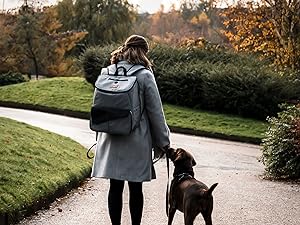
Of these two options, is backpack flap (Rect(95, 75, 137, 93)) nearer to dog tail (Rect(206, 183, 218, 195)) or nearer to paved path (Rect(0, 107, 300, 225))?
dog tail (Rect(206, 183, 218, 195))

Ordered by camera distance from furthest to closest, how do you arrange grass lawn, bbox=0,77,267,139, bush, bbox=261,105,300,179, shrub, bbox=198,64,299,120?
shrub, bbox=198,64,299,120, grass lawn, bbox=0,77,267,139, bush, bbox=261,105,300,179

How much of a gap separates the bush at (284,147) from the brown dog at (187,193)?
16.3 feet

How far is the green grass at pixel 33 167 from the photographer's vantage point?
6.59 meters

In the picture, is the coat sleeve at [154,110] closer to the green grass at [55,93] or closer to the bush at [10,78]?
the green grass at [55,93]

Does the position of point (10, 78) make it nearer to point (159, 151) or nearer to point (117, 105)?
point (159, 151)

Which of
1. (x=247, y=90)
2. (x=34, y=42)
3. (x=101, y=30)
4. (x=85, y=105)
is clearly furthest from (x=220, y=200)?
(x=101, y=30)

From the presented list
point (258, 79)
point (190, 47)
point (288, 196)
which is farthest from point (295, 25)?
point (288, 196)

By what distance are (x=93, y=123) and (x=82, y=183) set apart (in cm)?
376

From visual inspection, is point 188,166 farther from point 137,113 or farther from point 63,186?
point 63,186

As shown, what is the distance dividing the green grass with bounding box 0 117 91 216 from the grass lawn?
9.06 m

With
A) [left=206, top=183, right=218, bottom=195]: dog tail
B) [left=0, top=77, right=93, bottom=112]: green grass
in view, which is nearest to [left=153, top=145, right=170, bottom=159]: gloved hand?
[left=206, top=183, right=218, bottom=195]: dog tail

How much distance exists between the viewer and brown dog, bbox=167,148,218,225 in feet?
17.6

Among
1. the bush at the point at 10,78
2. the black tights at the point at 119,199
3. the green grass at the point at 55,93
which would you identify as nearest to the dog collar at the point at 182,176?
the black tights at the point at 119,199

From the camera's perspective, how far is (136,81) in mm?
5410
